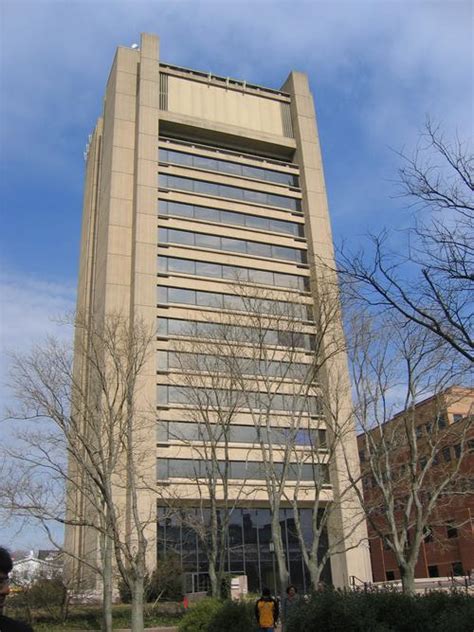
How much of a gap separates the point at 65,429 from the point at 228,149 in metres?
38.3

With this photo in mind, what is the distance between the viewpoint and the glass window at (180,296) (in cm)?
4509

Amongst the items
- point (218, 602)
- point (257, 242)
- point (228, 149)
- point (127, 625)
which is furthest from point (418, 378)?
point (228, 149)

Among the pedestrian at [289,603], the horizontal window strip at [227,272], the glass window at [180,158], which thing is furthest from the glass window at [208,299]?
the pedestrian at [289,603]

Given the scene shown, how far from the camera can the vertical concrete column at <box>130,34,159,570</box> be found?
40606mm

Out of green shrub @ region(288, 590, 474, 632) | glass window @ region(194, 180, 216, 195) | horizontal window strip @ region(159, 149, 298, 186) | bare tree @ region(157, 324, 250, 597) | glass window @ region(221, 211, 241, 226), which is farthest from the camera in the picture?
horizontal window strip @ region(159, 149, 298, 186)

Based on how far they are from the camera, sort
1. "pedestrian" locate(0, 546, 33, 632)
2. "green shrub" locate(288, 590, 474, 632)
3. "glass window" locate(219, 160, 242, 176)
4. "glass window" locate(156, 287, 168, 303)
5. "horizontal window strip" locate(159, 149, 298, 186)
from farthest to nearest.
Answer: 1. "glass window" locate(219, 160, 242, 176)
2. "horizontal window strip" locate(159, 149, 298, 186)
3. "glass window" locate(156, 287, 168, 303)
4. "green shrub" locate(288, 590, 474, 632)
5. "pedestrian" locate(0, 546, 33, 632)

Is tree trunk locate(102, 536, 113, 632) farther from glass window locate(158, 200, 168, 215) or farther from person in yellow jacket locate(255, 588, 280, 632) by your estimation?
glass window locate(158, 200, 168, 215)

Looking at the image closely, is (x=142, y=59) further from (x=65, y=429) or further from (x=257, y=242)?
(x=65, y=429)

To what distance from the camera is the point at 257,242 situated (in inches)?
1941

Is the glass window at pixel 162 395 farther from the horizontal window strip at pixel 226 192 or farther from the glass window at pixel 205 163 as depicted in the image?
the glass window at pixel 205 163

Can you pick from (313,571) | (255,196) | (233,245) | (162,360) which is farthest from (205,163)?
(313,571)

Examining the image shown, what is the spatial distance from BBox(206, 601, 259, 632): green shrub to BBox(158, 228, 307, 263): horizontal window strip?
107 ft

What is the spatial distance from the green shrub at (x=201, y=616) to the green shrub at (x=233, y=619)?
417mm

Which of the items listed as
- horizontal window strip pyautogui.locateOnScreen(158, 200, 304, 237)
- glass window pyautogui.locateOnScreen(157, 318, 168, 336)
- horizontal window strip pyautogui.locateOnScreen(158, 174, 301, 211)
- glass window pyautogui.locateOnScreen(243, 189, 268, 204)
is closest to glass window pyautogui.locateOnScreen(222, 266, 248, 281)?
horizontal window strip pyautogui.locateOnScreen(158, 200, 304, 237)
